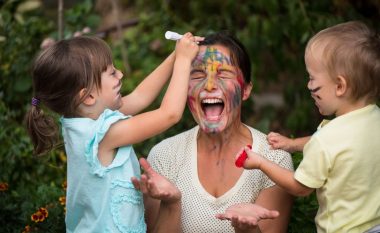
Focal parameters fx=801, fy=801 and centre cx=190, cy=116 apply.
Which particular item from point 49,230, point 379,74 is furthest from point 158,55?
point 379,74

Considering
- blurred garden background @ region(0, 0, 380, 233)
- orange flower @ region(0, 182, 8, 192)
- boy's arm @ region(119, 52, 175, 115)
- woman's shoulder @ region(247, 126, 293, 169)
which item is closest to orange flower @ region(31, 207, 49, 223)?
blurred garden background @ region(0, 0, 380, 233)

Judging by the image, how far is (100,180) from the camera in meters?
3.18

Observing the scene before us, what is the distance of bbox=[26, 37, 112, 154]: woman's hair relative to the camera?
3174mm

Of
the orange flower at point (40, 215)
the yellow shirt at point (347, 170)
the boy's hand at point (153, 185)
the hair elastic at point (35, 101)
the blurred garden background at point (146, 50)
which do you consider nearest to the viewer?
the yellow shirt at point (347, 170)

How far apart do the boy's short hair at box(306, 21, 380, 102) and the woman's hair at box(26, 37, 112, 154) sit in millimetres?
855

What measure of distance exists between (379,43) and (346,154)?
1.48 ft

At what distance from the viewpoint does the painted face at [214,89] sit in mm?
3477

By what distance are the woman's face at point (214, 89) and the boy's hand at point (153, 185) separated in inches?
16.4

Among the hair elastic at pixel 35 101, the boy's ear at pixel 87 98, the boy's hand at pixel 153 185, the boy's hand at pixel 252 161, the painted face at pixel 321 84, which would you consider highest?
the painted face at pixel 321 84

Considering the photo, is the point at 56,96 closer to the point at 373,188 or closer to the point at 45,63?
the point at 45,63

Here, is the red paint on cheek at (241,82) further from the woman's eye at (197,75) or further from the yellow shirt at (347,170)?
the yellow shirt at (347,170)

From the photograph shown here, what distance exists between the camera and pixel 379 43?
3.04m

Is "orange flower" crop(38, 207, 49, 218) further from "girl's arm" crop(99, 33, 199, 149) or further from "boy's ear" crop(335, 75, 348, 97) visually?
"boy's ear" crop(335, 75, 348, 97)

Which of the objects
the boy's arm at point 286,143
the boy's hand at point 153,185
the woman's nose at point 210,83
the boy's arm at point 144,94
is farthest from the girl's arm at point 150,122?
the boy's arm at point 286,143
